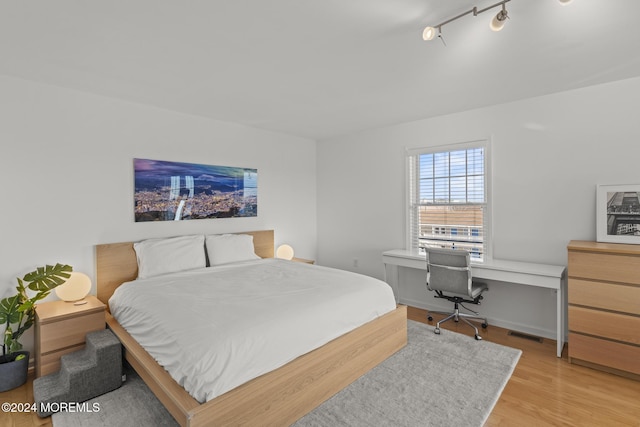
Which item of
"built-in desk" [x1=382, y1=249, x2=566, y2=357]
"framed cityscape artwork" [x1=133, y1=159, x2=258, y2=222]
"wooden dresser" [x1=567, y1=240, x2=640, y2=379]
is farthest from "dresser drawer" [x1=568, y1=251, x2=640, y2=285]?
"framed cityscape artwork" [x1=133, y1=159, x2=258, y2=222]

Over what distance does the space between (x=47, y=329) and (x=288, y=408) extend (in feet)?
6.59

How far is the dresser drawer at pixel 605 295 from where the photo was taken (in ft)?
8.36

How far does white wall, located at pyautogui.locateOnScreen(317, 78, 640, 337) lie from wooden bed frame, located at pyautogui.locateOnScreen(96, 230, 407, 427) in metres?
1.58

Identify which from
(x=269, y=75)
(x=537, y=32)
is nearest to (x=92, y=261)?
(x=269, y=75)

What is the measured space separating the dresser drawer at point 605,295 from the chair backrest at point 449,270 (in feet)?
2.84

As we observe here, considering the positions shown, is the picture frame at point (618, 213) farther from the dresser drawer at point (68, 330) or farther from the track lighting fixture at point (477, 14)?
the dresser drawer at point (68, 330)

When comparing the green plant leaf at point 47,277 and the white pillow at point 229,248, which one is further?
the white pillow at point 229,248

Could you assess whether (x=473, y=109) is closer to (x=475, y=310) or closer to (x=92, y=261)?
(x=475, y=310)

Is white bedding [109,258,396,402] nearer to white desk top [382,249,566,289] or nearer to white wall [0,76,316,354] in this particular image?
white wall [0,76,316,354]

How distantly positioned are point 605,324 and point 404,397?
188cm

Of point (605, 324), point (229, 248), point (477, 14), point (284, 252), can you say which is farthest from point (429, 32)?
point (284, 252)

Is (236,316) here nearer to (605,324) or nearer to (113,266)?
(113,266)

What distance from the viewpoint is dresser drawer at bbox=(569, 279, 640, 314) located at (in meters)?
2.55

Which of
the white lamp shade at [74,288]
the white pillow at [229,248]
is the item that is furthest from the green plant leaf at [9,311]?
the white pillow at [229,248]
